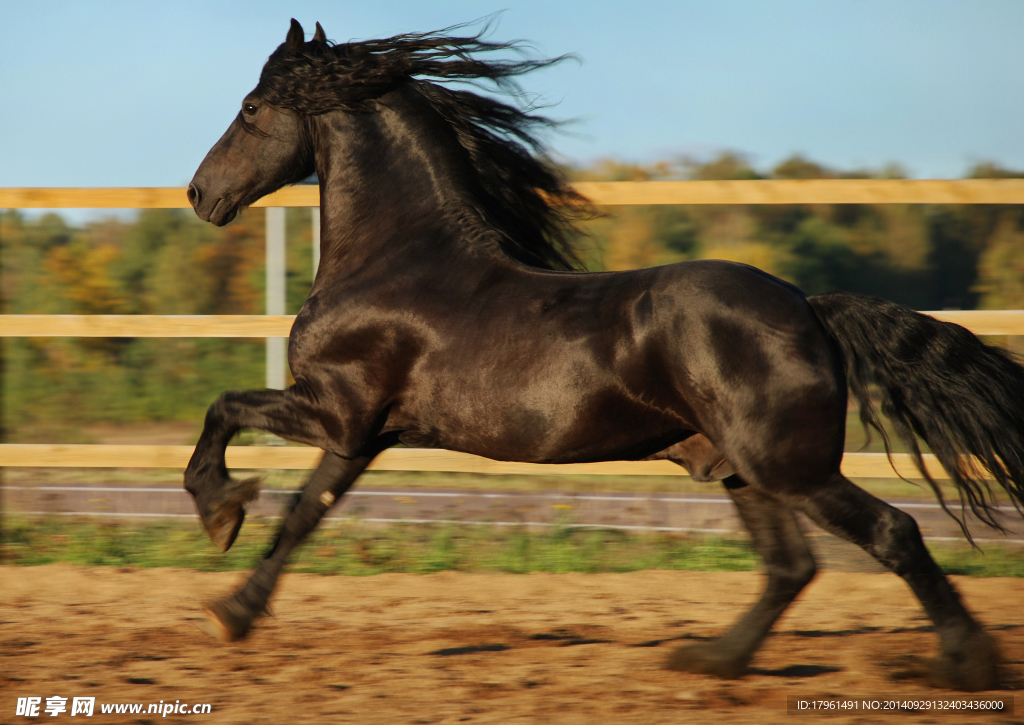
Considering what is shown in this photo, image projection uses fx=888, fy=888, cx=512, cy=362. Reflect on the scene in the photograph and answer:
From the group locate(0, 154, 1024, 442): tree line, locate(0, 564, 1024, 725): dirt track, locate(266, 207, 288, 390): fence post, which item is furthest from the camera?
locate(0, 154, 1024, 442): tree line

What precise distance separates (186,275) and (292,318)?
608 centimetres

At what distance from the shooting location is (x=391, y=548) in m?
4.98

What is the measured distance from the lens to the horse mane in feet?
10.6

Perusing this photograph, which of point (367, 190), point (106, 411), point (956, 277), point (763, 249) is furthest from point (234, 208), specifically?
point (956, 277)

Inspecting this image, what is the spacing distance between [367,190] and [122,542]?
117 inches

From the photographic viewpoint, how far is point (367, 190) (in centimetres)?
326

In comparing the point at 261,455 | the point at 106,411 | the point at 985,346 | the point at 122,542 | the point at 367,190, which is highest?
the point at 367,190

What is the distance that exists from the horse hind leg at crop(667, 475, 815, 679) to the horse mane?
117 cm

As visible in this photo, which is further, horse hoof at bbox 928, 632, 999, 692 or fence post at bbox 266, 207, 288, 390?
fence post at bbox 266, 207, 288, 390

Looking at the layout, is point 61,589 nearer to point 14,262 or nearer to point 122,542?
point 122,542

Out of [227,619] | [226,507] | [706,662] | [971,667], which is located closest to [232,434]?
[226,507]

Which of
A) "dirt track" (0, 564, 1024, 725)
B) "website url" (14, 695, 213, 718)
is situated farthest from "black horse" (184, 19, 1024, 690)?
"website url" (14, 695, 213, 718)

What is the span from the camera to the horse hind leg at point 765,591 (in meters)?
3.03

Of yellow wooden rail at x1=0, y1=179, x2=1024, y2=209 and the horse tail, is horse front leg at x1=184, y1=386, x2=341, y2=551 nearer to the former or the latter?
the horse tail
